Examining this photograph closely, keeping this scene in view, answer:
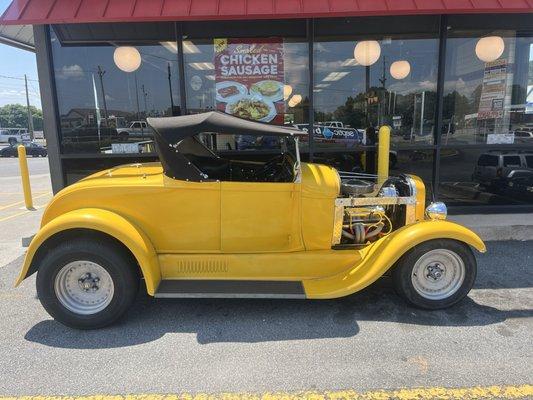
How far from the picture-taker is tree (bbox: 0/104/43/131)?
100956mm

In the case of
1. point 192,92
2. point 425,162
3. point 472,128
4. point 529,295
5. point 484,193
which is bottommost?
point 529,295

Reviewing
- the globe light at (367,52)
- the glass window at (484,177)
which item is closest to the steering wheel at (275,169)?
the globe light at (367,52)

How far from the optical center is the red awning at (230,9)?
5.27m

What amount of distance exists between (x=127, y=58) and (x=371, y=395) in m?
5.81

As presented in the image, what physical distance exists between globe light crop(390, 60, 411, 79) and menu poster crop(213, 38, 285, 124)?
5.83ft

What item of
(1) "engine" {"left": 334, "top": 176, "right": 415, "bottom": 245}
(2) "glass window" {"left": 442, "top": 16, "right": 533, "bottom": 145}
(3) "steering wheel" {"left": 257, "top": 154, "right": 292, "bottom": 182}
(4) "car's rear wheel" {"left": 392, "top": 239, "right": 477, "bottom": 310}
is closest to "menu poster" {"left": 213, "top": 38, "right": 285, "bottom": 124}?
(3) "steering wheel" {"left": 257, "top": 154, "right": 292, "bottom": 182}

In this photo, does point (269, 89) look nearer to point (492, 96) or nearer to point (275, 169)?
point (275, 169)

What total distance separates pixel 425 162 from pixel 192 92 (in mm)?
3846

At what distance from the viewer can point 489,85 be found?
690 cm

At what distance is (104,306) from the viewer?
3590 mm

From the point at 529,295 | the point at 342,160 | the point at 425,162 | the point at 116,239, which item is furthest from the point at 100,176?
the point at 425,162

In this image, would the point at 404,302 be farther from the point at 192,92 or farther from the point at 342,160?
the point at 192,92

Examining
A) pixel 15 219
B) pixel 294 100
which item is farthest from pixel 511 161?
pixel 15 219

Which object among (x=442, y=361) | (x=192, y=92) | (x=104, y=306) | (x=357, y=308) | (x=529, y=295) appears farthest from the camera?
(x=192, y=92)
